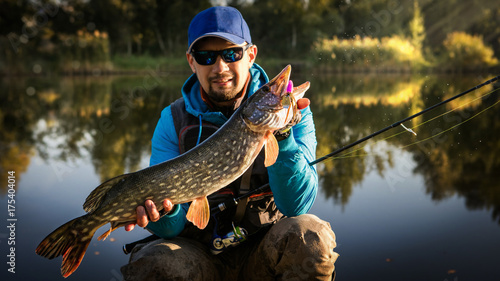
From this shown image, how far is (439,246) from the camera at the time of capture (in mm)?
3750

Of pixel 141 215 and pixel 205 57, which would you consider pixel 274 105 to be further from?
pixel 141 215

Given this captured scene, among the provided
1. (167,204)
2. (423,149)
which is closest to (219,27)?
(167,204)

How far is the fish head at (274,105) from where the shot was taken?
2.19 metres

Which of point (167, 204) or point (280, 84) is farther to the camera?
point (167, 204)

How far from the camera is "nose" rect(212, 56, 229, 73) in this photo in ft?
8.87

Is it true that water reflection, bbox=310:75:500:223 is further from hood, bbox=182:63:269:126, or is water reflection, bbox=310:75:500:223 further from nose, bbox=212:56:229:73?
nose, bbox=212:56:229:73

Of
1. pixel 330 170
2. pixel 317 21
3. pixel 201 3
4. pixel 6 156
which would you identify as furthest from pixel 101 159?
pixel 201 3

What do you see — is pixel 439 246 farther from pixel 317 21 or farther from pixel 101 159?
pixel 317 21

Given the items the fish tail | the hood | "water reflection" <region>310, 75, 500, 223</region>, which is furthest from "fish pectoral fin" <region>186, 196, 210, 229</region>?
"water reflection" <region>310, 75, 500, 223</region>

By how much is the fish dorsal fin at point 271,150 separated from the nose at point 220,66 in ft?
2.12

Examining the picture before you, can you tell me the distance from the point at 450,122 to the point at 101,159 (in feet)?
25.0

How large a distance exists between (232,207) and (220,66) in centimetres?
89

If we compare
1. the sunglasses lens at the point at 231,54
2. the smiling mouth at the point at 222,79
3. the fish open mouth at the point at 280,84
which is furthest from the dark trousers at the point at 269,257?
the sunglasses lens at the point at 231,54

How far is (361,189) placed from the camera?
207 inches
